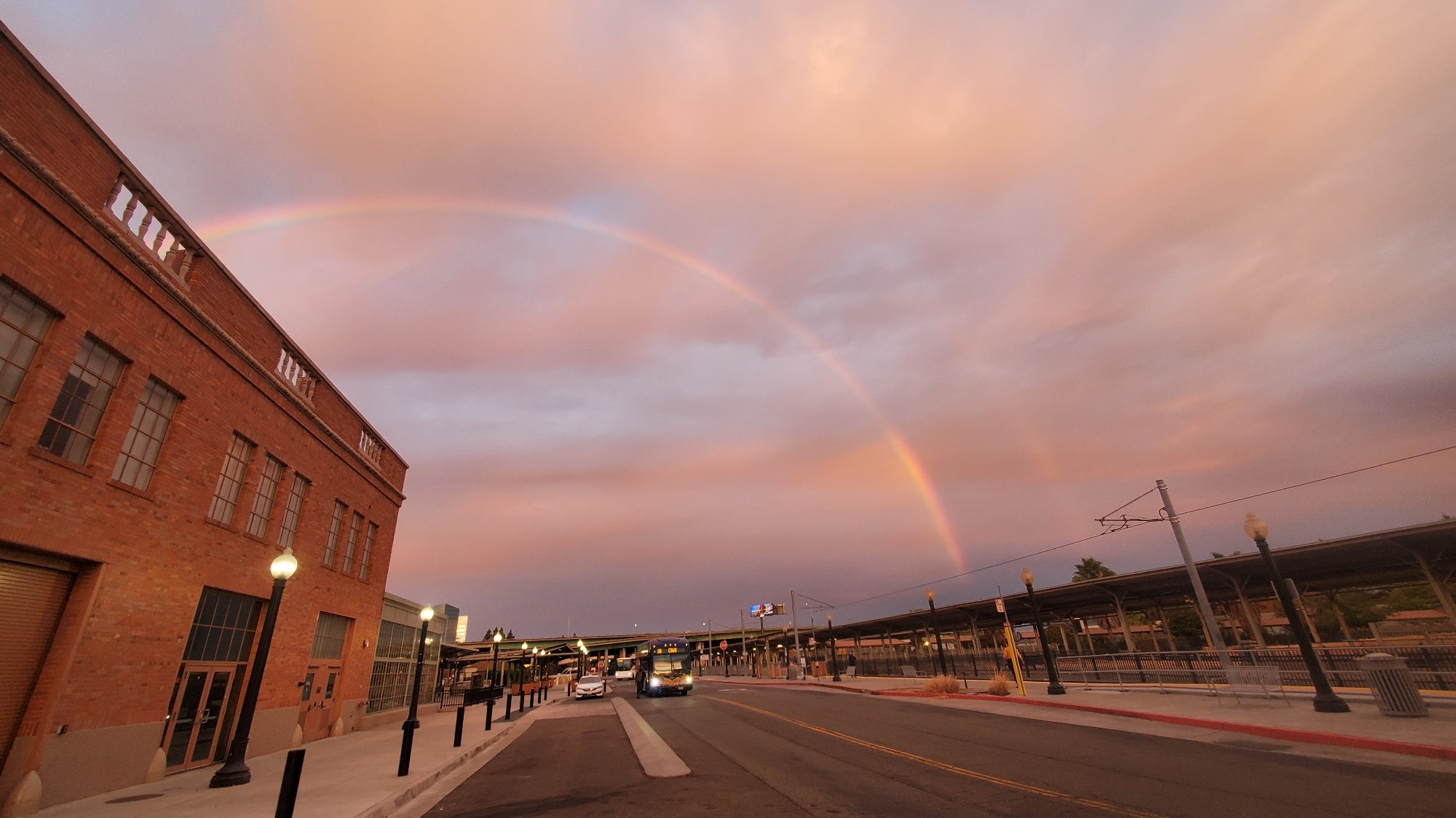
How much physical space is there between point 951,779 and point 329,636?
22305mm

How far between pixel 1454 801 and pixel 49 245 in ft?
72.6

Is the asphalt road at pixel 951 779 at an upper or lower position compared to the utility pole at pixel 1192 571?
lower

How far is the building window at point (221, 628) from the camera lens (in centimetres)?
1451

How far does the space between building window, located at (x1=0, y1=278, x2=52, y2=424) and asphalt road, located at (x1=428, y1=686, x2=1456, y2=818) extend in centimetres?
1007

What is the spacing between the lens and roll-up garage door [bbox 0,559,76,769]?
9812 mm

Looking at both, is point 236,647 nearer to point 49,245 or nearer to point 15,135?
point 49,245

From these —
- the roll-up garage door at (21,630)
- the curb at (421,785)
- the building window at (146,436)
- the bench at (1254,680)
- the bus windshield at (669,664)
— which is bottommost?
the curb at (421,785)

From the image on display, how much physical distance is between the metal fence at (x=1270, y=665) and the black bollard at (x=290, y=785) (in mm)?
22364

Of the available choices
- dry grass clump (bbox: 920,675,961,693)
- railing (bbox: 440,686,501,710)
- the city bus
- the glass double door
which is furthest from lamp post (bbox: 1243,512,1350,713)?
the city bus

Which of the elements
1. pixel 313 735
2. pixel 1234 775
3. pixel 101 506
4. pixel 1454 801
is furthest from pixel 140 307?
pixel 1454 801

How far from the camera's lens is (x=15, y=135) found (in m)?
9.77

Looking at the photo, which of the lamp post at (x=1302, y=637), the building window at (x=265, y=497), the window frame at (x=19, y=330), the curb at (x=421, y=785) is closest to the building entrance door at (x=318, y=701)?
the building window at (x=265, y=497)

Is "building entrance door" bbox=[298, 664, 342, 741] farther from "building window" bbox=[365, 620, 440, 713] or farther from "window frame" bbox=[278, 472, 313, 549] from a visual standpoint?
"window frame" bbox=[278, 472, 313, 549]

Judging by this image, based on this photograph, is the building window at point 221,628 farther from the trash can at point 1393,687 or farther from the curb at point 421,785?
the trash can at point 1393,687
